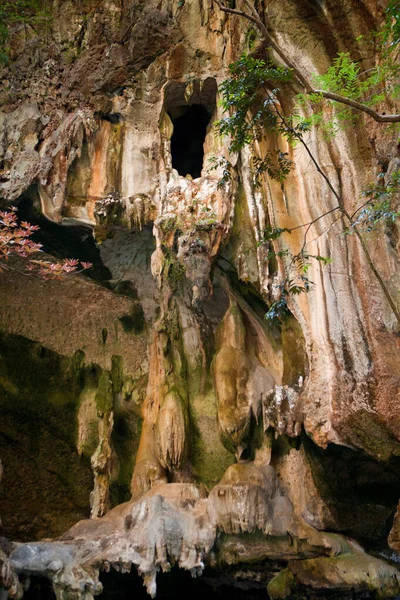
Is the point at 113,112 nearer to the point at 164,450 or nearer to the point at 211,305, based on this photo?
the point at 211,305

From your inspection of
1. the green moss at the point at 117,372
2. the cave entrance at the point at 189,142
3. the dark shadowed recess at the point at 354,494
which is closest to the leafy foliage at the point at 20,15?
the cave entrance at the point at 189,142

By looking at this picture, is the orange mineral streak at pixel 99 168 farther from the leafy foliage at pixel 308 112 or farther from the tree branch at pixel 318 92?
the tree branch at pixel 318 92

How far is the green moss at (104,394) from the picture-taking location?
35.0ft

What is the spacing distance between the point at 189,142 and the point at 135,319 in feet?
13.6

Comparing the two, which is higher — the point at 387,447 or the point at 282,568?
the point at 387,447

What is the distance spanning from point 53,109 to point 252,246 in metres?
4.78

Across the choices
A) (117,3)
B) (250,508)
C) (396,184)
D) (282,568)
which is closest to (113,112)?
(117,3)

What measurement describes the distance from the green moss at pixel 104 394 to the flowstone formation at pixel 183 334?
0.04 m

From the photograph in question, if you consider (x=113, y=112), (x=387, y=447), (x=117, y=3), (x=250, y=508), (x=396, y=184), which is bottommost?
(x=250, y=508)

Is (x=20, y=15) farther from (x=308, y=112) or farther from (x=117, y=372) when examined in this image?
(x=117, y=372)

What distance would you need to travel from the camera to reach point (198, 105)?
11211 millimetres

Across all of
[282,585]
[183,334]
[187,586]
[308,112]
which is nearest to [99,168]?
[183,334]

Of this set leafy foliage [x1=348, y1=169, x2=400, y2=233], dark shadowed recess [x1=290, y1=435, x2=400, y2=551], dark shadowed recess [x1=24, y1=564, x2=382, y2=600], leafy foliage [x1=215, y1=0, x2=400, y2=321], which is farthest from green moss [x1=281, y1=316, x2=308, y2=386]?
dark shadowed recess [x1=24, y1=564, x2=382, y2=600]

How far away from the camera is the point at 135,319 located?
11.7m
